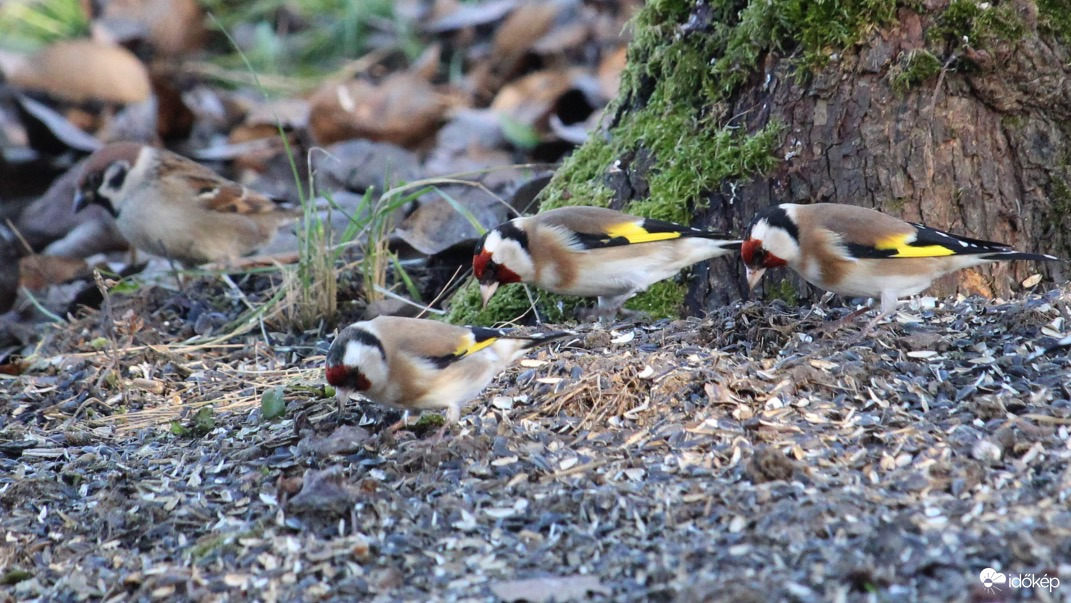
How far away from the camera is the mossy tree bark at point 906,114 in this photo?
5.21m

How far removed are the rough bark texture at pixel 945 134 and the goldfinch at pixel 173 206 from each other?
13.7ft

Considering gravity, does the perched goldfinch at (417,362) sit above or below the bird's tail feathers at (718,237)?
below

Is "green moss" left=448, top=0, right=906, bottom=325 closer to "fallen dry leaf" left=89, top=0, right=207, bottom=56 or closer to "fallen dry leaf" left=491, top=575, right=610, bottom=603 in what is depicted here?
"fallen dry leaf" left=491, top=575, right=610, bottom=603

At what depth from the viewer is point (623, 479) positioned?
3.93 meters

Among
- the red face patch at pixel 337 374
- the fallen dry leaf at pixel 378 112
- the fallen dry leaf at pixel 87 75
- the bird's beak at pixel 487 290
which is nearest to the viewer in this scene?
the red face patch at pixel 337 374

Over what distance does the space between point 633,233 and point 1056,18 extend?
2127 millimetres

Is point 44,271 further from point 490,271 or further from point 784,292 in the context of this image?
point 784,292

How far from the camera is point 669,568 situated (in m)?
3.33

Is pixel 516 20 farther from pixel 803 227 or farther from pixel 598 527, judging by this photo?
pixel 598 527

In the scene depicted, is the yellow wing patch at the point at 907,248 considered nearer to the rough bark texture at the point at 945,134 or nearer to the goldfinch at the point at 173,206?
the rough bark texture at the point at 945,134

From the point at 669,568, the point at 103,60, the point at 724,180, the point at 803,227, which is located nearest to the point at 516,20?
the point at 103,60

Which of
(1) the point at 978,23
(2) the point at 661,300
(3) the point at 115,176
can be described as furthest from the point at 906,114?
(3) the point at 115,176

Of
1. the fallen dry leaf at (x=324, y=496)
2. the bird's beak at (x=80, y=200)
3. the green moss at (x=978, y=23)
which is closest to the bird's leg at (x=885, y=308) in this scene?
the green moss at (x=978, y=23)

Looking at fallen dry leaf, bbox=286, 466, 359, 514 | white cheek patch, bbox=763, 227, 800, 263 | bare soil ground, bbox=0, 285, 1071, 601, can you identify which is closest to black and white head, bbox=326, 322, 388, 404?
bare soil ground, bbox=0, 285, 1071, 601
